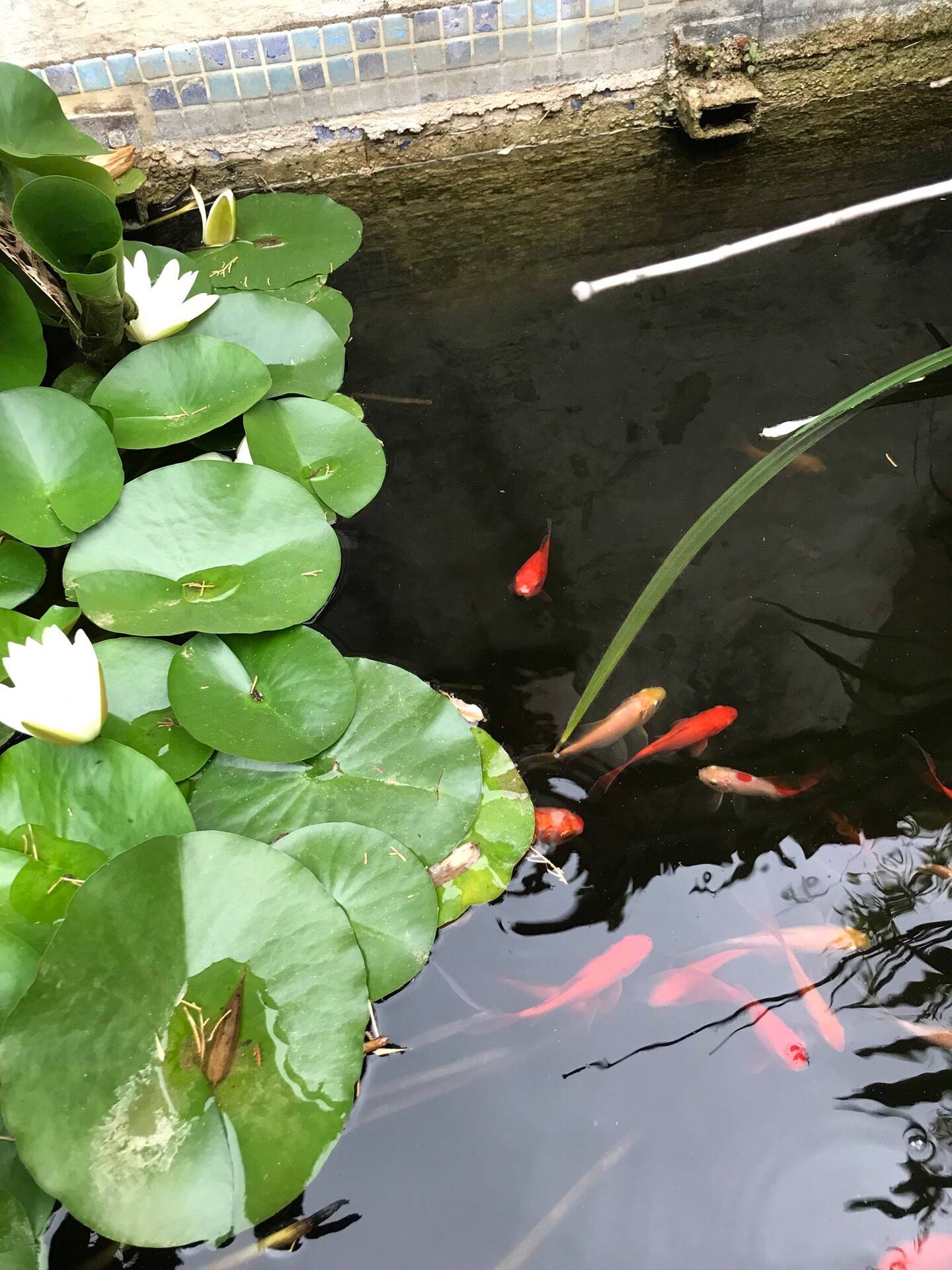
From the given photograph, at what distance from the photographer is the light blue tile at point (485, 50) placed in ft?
7.59

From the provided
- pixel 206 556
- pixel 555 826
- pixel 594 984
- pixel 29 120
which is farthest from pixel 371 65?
pixel 594 984

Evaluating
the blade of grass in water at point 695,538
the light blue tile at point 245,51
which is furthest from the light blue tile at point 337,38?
the blade of grass in water at point 695,538

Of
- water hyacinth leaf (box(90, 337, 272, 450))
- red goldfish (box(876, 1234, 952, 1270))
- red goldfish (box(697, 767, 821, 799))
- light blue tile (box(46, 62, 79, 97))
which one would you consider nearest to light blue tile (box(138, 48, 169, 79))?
light blue tile (box(46, 62, 79, 97))

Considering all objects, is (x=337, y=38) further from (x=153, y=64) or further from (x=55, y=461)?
(x=55, y=461)

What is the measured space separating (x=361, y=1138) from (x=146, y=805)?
50cm

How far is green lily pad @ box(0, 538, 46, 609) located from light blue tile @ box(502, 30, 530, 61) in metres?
1.95

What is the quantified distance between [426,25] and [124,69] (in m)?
0.80

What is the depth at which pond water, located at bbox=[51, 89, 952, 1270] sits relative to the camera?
105 cm

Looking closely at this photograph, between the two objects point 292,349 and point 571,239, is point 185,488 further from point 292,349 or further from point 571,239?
point 571,239

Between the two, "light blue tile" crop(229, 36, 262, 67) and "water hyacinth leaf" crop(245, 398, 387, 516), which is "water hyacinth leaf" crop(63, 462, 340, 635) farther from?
"light blue tile" crop(229, 36, 262, 67)

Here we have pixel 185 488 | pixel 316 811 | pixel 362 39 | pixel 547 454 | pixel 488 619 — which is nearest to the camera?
pixel 316 811

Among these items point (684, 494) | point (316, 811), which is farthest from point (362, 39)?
point (316, 811)

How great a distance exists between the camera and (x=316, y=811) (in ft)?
3.87

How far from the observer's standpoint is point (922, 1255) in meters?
1.00
